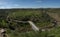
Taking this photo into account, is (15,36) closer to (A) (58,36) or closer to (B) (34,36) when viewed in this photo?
(B) (34,36)

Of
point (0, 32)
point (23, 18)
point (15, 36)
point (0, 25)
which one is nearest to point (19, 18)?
point (23, 18)

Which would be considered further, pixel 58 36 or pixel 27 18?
pixel 27 18

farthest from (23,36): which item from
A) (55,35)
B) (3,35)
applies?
(3,35)

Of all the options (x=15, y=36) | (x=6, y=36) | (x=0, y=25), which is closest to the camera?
(x=15, y=36)

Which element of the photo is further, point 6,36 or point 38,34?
point 6,36

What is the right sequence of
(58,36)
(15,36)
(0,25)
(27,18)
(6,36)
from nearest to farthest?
(58,36)
(15,36)
(6,36)
(0,25)
(27,18)

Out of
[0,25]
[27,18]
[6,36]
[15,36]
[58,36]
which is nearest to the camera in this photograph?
[58,36]

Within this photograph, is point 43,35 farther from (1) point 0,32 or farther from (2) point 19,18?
(2) point 19,18
